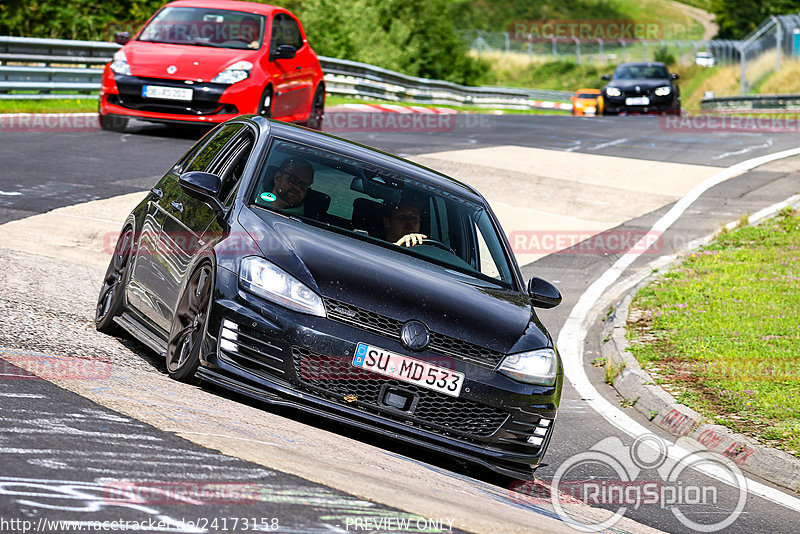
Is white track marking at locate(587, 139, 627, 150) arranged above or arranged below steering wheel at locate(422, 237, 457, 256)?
below

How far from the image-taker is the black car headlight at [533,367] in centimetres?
589

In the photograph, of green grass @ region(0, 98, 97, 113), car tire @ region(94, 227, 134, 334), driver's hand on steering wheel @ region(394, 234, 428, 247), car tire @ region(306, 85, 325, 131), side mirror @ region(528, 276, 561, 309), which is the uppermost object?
driver's hand on steering wheel @ region(394, 234, 428, 247)

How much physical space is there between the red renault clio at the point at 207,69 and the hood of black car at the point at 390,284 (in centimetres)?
1032

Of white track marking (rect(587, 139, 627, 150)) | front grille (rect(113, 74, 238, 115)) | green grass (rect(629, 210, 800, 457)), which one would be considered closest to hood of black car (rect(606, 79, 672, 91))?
white track marking (rect(587, 139, 627, 150))

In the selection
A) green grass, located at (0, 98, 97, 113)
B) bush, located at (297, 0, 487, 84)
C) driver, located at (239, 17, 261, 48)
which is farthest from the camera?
bush, located at (297, 0, 487, 84)

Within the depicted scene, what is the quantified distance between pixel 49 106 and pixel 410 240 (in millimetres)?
16231

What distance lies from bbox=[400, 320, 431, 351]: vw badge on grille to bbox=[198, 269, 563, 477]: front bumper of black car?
1.7 inches

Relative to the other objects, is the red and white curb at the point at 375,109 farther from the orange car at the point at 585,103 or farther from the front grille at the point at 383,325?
the front grille at the point at 383,325

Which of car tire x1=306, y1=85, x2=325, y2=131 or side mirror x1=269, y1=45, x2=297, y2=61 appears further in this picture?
car tire x1=306, y1=85, x2=325, y2=131

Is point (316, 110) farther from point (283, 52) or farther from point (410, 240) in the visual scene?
point (410, 240)

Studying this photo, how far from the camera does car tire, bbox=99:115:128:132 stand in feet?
59.0

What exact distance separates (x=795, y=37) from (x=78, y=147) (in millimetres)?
30399

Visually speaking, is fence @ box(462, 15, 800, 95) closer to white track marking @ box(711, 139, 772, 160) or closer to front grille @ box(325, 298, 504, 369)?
white track marking @ box(711, 139, 772, 160)

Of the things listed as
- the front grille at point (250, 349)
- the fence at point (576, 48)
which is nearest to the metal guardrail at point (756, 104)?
the fence at point (576, 48)
